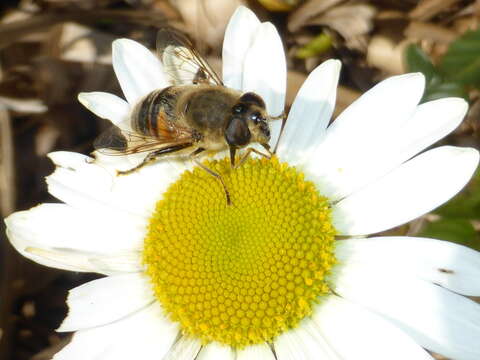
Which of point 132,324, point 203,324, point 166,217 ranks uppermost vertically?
point 166,217

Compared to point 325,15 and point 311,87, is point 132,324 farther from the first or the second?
point 325,15

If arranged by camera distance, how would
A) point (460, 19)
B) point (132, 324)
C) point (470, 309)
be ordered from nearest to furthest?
point (470, 309)
point (132, 324)
point (460, 19)

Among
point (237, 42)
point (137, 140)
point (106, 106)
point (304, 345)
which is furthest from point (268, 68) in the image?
point (304, 345)

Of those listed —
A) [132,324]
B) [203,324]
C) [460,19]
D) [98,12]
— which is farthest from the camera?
[98,12]

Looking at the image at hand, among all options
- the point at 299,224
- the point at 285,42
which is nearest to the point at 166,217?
the point at 299,224

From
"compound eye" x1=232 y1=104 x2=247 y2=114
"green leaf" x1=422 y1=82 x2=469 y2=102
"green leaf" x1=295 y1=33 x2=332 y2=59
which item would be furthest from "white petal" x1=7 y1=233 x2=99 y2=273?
"green leaf" x1=295 y1=33 x2=332 y2=59

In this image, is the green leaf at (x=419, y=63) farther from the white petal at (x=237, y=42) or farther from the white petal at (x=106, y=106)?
the white petal at (x=106, y=106)
